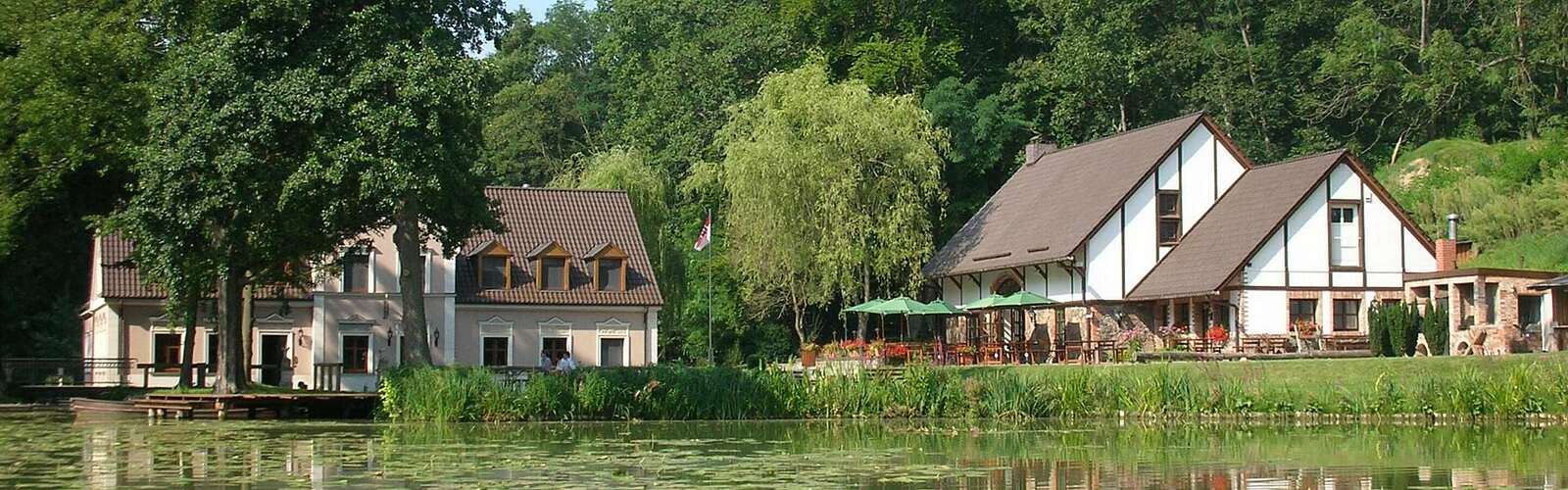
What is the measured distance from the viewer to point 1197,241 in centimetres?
4878

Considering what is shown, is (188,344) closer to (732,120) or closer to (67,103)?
(67,103)

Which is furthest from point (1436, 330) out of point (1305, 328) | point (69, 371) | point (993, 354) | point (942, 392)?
point (69, 371)

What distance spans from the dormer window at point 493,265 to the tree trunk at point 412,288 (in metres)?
13.4

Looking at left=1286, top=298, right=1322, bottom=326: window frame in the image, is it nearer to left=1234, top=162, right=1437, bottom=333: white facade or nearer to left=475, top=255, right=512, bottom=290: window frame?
left=1234, top=162, right=1437, bottom=333: white facade

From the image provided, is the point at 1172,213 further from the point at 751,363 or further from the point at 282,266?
the point at 282,266

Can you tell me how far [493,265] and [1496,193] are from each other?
90.5 feet

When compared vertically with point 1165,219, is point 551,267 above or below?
below

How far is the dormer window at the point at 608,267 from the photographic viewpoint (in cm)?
5244

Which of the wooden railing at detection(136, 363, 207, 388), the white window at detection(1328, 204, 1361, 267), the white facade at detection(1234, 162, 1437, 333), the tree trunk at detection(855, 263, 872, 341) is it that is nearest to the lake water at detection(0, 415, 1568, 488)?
the wooden railing at detection(136, 363, 207, 388)

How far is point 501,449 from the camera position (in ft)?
83.5

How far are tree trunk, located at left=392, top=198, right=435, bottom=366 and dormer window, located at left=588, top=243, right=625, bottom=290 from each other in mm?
14242

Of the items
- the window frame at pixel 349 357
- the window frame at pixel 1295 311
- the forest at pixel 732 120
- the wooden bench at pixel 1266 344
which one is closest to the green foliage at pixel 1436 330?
the wooden bench at pixel 1266 344

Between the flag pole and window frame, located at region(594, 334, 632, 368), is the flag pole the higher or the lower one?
the higher one

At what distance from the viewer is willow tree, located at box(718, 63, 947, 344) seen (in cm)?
5181
